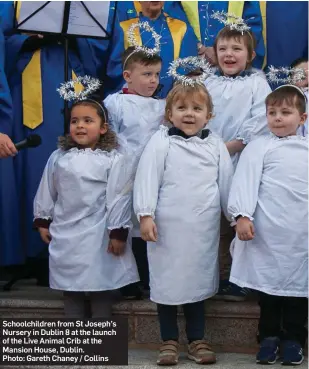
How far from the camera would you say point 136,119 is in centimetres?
506

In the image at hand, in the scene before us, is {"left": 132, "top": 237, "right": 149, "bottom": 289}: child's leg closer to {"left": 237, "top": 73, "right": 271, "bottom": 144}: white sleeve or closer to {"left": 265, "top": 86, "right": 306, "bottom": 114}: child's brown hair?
{"left": 237, "top": 73, "right": 271, "bottom": 144}: white sleeve

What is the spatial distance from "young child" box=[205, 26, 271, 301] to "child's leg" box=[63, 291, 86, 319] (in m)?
0.75

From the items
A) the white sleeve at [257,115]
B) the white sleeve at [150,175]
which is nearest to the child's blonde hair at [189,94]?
the white sleeve at [150,175]

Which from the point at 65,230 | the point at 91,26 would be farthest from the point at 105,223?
the point at 91,26

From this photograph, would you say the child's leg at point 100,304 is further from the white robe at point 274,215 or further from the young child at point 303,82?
the young child at point 303,82

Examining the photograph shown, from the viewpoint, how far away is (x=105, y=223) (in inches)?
188

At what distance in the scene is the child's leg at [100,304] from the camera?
4.84 m

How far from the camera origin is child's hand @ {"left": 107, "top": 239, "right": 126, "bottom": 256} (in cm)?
476

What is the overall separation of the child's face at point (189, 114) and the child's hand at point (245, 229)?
54 cm

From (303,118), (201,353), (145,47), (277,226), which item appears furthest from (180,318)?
(145,47)

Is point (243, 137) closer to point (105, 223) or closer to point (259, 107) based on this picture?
point (259, 107)

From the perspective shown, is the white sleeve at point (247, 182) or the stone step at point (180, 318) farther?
the stone step at point (180, 318)

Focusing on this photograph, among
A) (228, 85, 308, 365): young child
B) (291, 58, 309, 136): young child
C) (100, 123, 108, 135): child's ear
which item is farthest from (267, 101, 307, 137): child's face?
(100, 123, 108, 135): child's ear

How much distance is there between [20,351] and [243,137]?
164 cm
